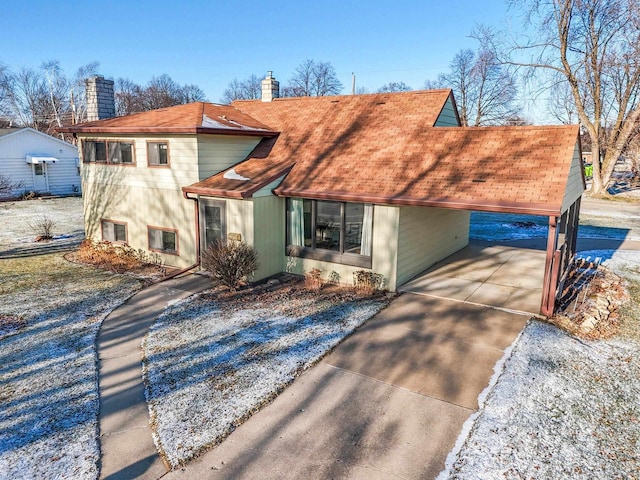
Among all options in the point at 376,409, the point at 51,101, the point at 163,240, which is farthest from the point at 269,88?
the point at 51,101

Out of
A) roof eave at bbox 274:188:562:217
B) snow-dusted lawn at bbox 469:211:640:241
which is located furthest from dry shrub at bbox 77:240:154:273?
snow-dusted lawn at bbox 469:211:640:241

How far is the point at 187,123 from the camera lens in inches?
475

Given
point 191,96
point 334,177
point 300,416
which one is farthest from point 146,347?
point 191,96

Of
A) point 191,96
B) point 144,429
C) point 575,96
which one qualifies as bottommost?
point 144,429

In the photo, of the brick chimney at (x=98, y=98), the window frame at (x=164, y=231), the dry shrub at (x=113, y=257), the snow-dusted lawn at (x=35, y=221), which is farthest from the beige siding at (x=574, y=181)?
the snow-dusted lawn at (x=35, y=221)

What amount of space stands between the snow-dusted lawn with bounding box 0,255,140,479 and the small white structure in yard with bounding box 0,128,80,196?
1679cm

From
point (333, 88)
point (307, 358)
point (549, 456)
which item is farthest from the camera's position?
point (333, 88)

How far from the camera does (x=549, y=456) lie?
5074 mm

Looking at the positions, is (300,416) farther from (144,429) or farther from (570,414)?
(570,414)

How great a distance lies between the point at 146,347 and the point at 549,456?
636 cm

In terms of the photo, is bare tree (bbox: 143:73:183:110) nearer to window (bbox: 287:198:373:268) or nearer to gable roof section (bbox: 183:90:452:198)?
gable roof section (bbox: 183:90:452:198)

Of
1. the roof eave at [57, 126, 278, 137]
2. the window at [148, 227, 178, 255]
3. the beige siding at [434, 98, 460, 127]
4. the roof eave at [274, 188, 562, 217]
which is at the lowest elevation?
the window at [148, 227, 178, 255]

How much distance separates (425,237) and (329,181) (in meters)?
3.06

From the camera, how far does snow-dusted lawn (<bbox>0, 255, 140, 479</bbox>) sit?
5.17 meters
